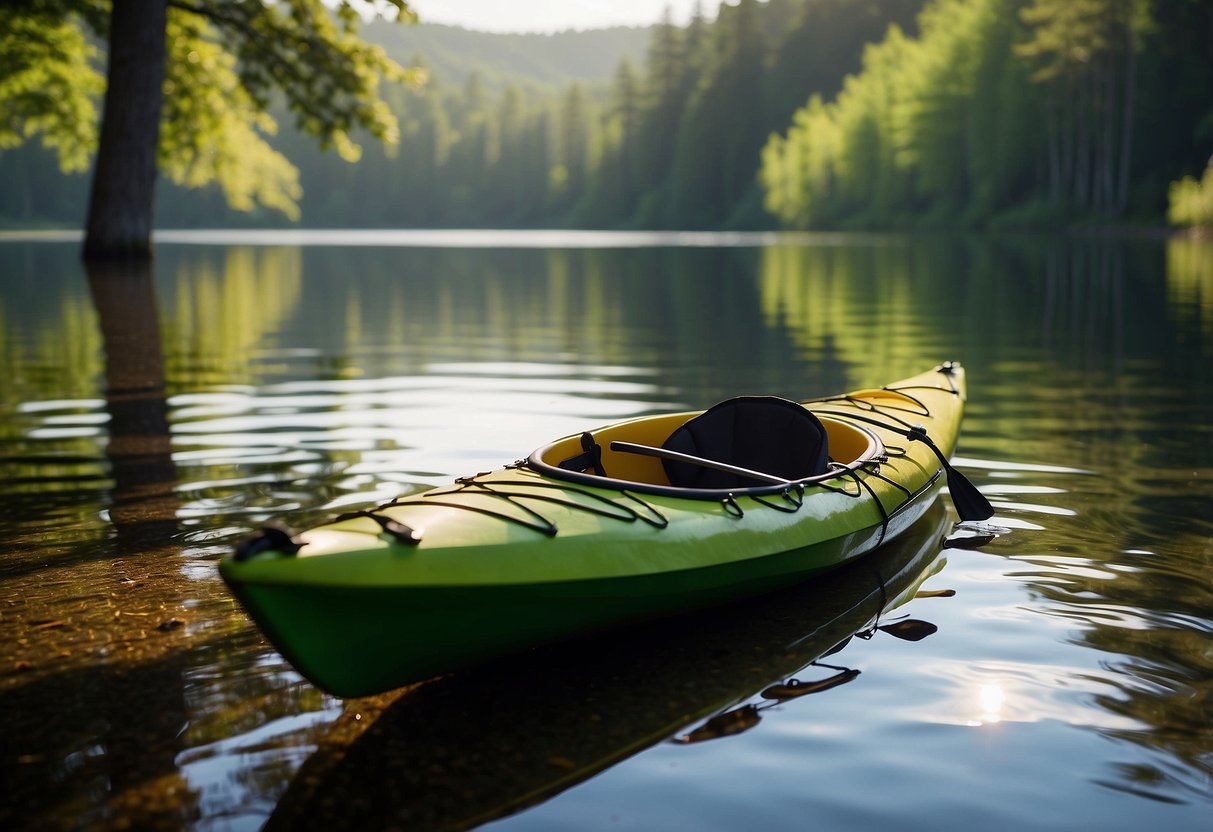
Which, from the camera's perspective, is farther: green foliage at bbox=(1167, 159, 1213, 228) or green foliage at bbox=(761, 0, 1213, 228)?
green foliage at bbox=(761, 0, 1213, 228)

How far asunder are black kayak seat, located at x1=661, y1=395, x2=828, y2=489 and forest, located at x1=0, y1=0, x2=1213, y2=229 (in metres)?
34.0

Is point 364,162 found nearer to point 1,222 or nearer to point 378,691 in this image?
point 1,222

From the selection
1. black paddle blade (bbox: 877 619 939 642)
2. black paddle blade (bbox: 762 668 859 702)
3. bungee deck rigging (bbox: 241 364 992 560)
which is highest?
bungee deck rigging (bbox: 241 364 992 560)

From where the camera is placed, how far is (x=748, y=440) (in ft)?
19.9

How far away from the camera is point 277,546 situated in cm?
361

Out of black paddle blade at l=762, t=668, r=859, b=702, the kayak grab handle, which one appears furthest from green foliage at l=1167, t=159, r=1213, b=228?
black paddle blade at l=762, t=668, r=859, b=702

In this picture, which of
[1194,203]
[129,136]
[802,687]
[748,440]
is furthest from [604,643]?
[1194,203]

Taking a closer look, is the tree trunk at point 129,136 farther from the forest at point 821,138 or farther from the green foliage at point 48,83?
the forest at point 821,138

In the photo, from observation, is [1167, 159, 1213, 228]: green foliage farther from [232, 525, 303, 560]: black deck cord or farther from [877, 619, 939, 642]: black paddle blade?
[232, 525, 303, 560]: black deck cord

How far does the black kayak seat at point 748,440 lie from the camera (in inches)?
232

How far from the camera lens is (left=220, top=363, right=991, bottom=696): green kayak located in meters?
3.70

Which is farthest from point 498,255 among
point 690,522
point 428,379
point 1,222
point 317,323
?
point 1,222

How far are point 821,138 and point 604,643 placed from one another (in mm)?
66160

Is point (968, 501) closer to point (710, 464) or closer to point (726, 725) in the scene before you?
point (710, 464)
